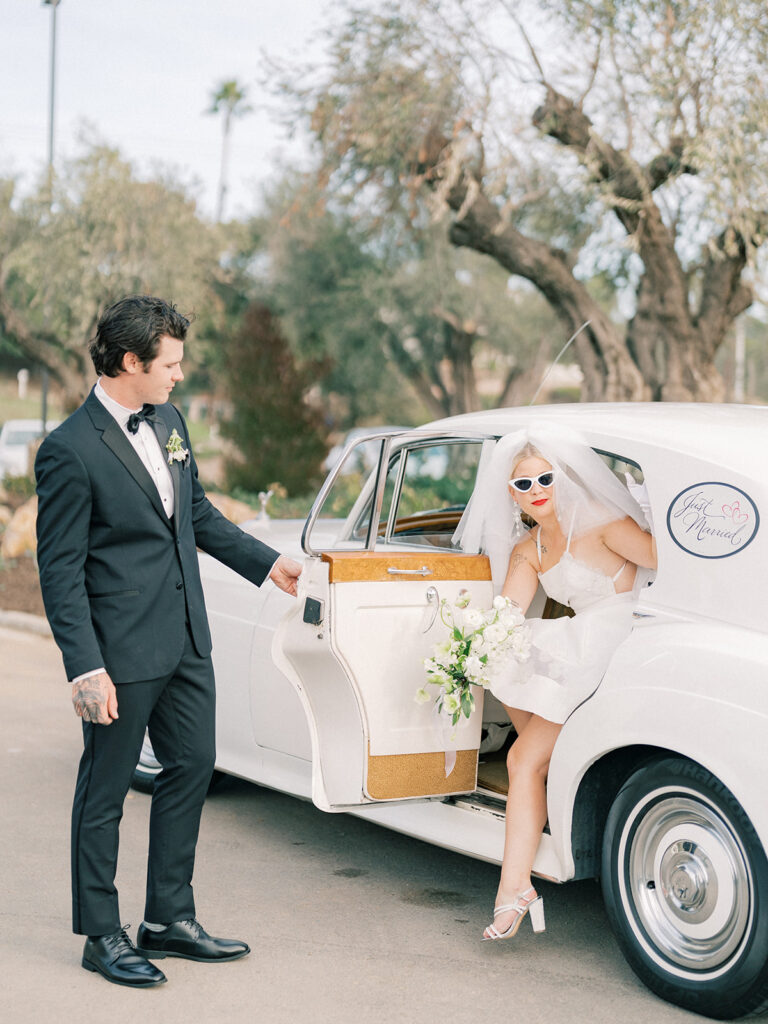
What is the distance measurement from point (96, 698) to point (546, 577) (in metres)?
1.56

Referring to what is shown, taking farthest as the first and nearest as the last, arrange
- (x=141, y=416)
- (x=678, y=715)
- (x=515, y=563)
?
1. (x=515, y=563)
2. (x=141, y=416)
3. (x=678, y=715)

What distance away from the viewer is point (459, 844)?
4.28 m

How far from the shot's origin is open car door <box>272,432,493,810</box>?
4.12m

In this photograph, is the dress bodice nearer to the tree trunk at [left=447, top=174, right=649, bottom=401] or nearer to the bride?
the bride

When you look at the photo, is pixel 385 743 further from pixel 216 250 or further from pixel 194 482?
pixel 216 250

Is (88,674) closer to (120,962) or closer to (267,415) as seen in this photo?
(120,962)

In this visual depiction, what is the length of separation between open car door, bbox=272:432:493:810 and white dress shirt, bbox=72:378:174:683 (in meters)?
0.58

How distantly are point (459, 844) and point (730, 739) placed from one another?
4.24ft

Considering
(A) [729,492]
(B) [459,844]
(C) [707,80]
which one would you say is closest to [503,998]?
(B) [459,844]

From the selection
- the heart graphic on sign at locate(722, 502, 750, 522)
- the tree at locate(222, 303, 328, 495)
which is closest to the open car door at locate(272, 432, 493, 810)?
the heart graphic on sign at locate(722, 502, 750, 522)

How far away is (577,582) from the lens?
4156 mm

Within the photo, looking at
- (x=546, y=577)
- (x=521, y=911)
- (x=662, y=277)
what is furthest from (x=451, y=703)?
(x=662, y=277)

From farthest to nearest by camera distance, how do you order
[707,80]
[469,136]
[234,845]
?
[469,136] < [707,80] < [234,845]

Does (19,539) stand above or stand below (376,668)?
below
